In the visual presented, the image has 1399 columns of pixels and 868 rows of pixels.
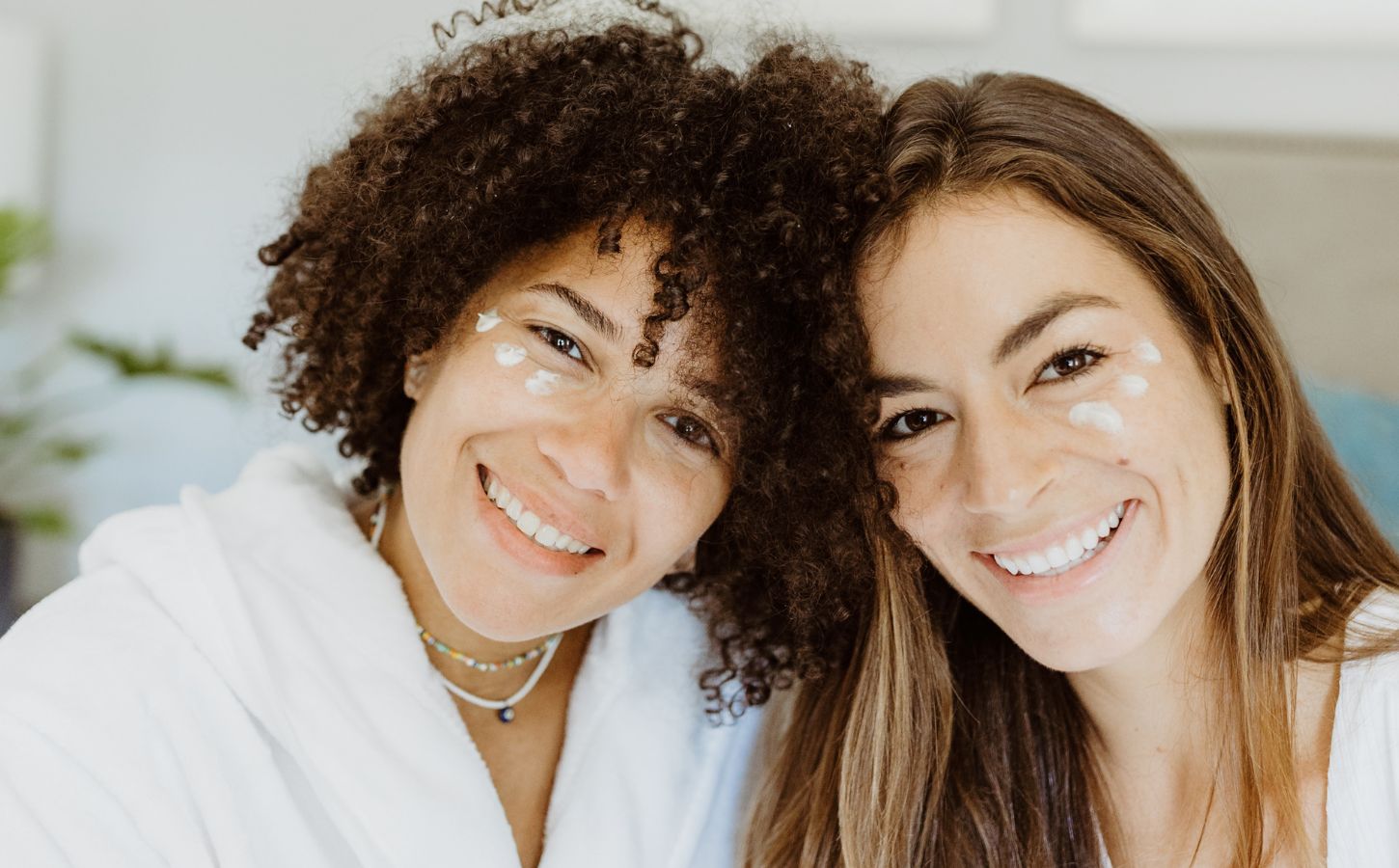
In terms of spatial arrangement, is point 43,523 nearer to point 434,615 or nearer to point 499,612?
point 434,615

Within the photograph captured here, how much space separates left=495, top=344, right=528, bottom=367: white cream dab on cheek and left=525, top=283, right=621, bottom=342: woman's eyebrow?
7 cm

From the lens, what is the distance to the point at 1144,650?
Result: 1.37 meters

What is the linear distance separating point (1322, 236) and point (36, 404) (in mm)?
3026

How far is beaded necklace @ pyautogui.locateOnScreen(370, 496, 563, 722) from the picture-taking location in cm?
148

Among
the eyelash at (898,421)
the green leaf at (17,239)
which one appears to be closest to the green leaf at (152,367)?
the green leaf at (17,239)

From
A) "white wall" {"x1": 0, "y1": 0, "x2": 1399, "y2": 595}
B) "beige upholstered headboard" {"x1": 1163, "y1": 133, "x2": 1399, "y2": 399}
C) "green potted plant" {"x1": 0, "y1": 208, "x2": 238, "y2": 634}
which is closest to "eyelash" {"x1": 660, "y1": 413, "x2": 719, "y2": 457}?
"beige upholstered headboard" {"x1": 1163, "y1": 133, "x2": 1399, "y2": 399}

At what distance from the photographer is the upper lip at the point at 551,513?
1275 millimetres

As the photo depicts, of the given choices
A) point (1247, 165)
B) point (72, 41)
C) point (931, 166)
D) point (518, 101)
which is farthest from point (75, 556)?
point (1247, 165)

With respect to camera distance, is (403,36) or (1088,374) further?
(403,36)

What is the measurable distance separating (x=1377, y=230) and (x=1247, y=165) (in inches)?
10.2

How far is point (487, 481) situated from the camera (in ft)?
4.36

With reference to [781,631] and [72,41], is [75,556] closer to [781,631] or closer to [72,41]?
[72,41]

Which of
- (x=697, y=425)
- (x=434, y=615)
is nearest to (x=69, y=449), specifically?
(x=434, y=615)

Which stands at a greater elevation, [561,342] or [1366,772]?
[561,342]
